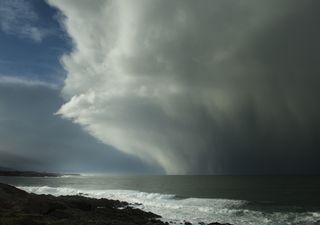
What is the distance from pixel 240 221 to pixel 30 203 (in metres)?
27.1

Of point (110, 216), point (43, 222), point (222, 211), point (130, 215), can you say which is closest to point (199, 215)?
point (222, 211)

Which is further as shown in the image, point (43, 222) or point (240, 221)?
point (240, 221)

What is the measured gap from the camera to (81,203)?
174ft

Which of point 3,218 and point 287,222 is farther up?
point 287,222

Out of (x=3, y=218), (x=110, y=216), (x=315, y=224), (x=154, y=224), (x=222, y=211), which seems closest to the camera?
(x=3, y=218)

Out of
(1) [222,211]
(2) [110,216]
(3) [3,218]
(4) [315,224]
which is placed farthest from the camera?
(1) [222,211]

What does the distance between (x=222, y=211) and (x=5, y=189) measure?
34.6 m

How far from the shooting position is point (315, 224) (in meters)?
45.0

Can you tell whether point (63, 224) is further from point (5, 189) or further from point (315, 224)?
point (315, 224)

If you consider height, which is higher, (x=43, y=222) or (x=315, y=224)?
(x=315, y=224)

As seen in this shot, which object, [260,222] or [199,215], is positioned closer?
[260,222]

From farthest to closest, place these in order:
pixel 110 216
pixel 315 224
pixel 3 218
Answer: pixel 315 224, pixel 110 216, pixel 3 218

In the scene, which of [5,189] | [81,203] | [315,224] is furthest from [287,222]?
[5,189]

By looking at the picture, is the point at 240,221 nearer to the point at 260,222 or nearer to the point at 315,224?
the point at 260,222
